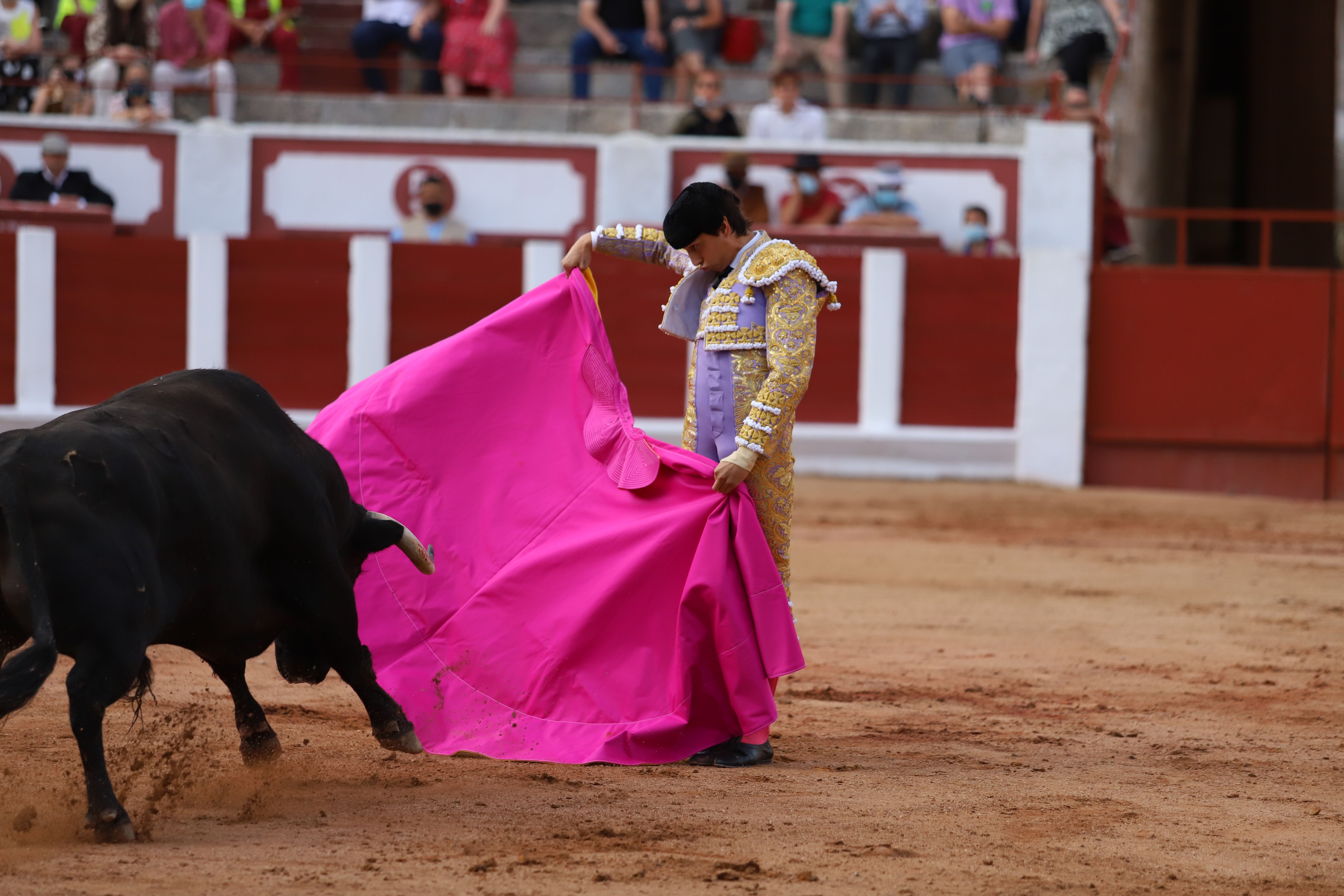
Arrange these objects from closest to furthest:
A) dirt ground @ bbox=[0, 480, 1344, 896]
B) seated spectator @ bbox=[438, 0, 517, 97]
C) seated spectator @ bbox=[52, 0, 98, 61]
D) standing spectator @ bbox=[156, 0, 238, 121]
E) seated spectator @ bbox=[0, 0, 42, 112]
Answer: dirt ground @ bbox=[0, 480, 1344, 896], seated spectator @ bbox=[0, 0, 42, 112], standing spectator @ bbox=[156, 0, 238, 121], seated spectator @ bbox=[438, 0, 517, 97], seated spectator @ bbox=[52, 0, 98, 61]

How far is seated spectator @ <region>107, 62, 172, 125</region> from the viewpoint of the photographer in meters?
9.63

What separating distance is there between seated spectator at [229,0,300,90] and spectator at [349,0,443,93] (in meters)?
0.63

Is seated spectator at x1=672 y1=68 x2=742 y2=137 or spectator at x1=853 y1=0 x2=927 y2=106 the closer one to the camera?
seated spectator at x1=672 y1=68 x2=742 y2=137

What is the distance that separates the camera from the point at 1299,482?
30.9 feet

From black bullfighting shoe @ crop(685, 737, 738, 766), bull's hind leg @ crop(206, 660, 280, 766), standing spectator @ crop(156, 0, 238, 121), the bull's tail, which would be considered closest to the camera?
the bull's tail

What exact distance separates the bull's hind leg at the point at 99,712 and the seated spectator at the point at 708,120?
7.62m

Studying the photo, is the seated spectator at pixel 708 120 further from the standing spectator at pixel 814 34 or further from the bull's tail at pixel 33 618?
the bull's tail at pixel 33 618

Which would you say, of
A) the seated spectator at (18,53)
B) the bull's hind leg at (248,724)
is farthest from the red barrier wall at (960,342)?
the bull's hind leg at (248,724)

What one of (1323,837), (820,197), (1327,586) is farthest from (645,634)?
(820,197)

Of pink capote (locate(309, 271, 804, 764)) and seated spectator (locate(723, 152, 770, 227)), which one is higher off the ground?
seated spectator (locate(723, 152, 770, 227))

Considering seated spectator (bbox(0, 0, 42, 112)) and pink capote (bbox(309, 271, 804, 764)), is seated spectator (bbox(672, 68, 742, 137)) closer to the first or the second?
seated spectator (bbox(0, 0, 42, 112))

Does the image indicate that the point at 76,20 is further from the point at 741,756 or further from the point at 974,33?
the point at 741,756

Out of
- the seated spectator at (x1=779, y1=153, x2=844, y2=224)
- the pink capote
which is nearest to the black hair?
the pink capote

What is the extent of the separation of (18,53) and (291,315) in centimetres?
248
